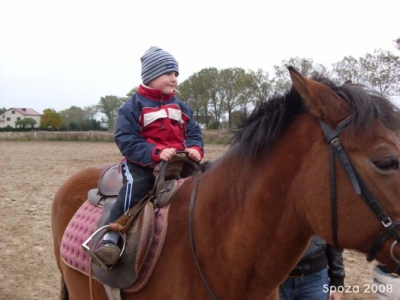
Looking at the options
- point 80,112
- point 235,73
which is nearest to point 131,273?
point 235,73

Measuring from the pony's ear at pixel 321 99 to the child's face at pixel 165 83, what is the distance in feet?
3.73

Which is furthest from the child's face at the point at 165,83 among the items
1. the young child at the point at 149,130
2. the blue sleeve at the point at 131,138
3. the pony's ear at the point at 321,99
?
the pony's ear at the point at 321,99

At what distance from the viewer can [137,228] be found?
2273 millimetres

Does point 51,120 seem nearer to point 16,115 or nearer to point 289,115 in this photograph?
point 16,115

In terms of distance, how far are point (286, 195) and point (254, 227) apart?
0.24 m

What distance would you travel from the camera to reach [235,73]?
177 feet

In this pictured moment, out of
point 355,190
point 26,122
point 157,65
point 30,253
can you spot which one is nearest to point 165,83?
point 157,65

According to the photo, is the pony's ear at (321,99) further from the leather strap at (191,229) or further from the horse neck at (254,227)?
the leather strap at (191,229)

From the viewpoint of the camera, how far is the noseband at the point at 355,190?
153 centimetres

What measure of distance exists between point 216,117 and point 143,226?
A: 4880 centimetres

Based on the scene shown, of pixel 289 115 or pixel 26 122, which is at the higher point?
pixel 26 122

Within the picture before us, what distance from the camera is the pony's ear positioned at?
1679 millimetres

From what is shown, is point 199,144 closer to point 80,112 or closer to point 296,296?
point 296,296

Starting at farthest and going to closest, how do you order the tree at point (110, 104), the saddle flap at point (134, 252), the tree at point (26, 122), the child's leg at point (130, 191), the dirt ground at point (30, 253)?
the tree at point (26, 122) → the tree at point (110, 104) → the dirt ground at point (30, 253) → the child's leg at point (130, 191) → the saddle flap at point (134, 252)
